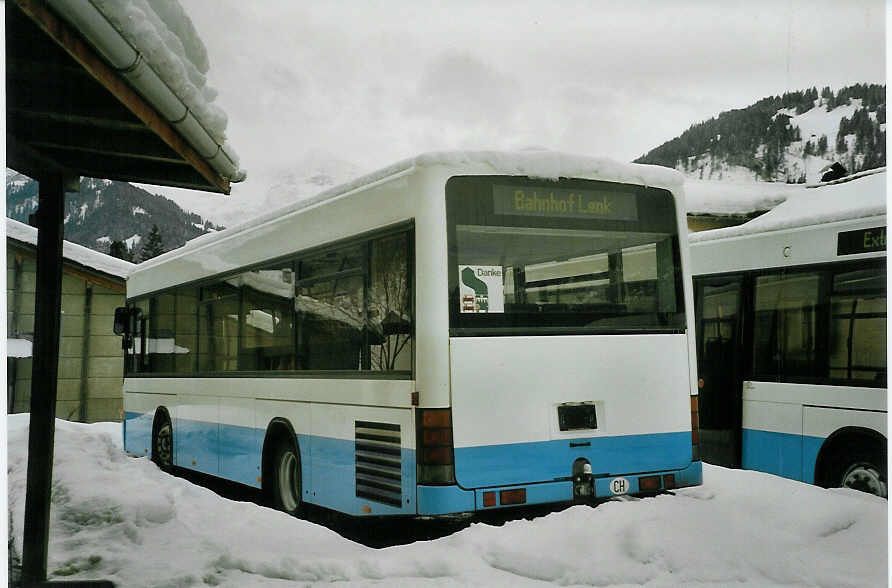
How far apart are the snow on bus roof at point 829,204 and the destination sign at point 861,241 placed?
11 cm

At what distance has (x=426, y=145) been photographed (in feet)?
19.3

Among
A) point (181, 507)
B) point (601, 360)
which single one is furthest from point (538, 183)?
point (181, 507)

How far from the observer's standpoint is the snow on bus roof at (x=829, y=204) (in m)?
6.59

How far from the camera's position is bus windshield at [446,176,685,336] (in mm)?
5695

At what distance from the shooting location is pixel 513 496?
571cm

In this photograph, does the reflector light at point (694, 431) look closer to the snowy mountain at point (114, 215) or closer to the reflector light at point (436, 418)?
the reflector light at point (436, 418)

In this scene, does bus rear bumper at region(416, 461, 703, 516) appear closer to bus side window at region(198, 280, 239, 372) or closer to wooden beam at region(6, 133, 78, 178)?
bus side window at region(198, 280, 239, 372)

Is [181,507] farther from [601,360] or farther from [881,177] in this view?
[881,177]

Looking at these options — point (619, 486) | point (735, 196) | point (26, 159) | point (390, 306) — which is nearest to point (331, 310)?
point (390, 306)

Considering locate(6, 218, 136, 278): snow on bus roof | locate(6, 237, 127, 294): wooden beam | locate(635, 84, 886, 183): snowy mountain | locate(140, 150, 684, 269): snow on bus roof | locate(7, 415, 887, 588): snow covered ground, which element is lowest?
locate(7, 415, 887, 588): snow covered ground

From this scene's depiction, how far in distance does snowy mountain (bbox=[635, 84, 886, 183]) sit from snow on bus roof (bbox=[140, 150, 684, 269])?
5.7 inches

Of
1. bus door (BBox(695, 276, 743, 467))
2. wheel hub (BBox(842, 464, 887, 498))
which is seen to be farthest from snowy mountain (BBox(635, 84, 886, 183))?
wheel hub (BBox(842, 464, 887, 498))

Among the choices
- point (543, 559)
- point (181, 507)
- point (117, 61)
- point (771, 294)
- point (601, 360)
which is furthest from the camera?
point (771, 294)

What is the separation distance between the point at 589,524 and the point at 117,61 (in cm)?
367
